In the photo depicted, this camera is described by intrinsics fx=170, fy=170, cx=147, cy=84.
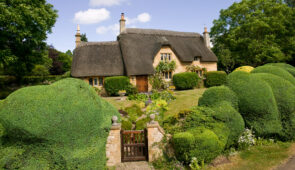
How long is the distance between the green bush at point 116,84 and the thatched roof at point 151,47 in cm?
119

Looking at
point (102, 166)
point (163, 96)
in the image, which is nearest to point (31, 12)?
point (163, 96)

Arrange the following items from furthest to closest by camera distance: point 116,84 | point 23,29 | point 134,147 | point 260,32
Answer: point 260,32, point 116,84, point 23,29, point 134,147

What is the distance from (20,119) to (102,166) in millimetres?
2644

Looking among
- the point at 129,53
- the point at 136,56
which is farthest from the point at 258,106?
the point at 129,53

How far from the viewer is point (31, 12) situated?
507 inches

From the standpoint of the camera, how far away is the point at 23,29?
13.1m

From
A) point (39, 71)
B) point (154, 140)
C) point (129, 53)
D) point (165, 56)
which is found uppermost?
point (129, 53)

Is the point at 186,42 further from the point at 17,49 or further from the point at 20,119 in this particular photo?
the point at 20,119

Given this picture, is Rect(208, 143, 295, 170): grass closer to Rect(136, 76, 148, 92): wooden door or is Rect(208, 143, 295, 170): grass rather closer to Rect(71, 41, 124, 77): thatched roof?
Rect(136, 76, 148, 92): wooden door

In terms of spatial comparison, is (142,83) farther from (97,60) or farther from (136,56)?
(97,60)

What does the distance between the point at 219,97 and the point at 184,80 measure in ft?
40.7

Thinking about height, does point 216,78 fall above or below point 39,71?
below

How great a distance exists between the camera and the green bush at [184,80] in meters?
18.9

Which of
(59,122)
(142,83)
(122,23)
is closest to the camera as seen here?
(59,122)
